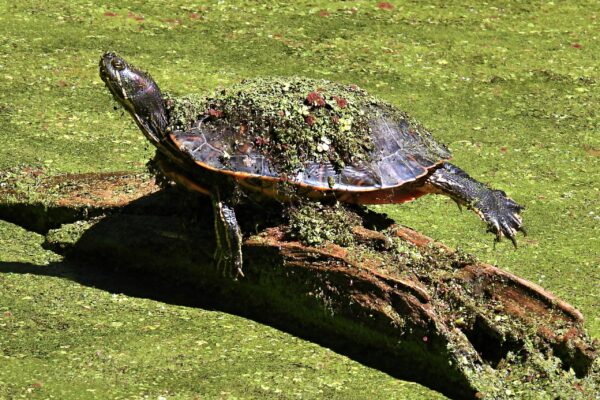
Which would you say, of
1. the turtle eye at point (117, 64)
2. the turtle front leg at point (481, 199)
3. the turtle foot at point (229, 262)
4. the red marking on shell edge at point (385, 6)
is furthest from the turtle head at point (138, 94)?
the red marking on shell edge at point (385, 6)

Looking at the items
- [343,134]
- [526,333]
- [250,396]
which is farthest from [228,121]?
[526,333]

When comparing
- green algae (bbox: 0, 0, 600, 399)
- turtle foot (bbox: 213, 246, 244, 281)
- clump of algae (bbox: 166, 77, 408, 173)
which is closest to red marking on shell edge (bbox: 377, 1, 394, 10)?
green algae (bbox: 0, 0, 600, 399)

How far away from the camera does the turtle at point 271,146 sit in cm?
361

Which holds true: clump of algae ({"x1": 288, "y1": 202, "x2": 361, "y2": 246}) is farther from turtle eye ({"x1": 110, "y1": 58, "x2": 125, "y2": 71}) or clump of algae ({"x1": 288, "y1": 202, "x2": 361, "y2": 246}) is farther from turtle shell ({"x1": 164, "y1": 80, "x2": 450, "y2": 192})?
turtle eye ({"x1": 110, "y1": 58, "x2": 125, "y2": 71})

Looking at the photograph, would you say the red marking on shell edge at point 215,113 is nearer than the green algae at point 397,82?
Yes

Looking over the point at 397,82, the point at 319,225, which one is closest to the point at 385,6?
the point at 397,82

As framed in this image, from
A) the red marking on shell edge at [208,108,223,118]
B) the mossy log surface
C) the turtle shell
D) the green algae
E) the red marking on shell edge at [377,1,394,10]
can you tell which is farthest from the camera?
the red marking on shell edge at [377,1,394,10]

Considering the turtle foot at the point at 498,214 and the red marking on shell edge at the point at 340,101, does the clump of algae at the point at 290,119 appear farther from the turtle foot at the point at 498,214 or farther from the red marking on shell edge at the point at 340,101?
the turtle foot at the point at 498,214

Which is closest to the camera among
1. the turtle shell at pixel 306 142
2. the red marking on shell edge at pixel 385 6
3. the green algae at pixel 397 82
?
the turtle shell at pixel 306 142

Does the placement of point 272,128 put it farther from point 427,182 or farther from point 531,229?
point 531,229

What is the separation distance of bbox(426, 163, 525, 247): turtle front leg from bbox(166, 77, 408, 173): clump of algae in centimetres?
38

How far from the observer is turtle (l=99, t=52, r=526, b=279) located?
3.61 m

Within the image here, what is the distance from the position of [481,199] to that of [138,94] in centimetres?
138

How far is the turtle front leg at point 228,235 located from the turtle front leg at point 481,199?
827mm
